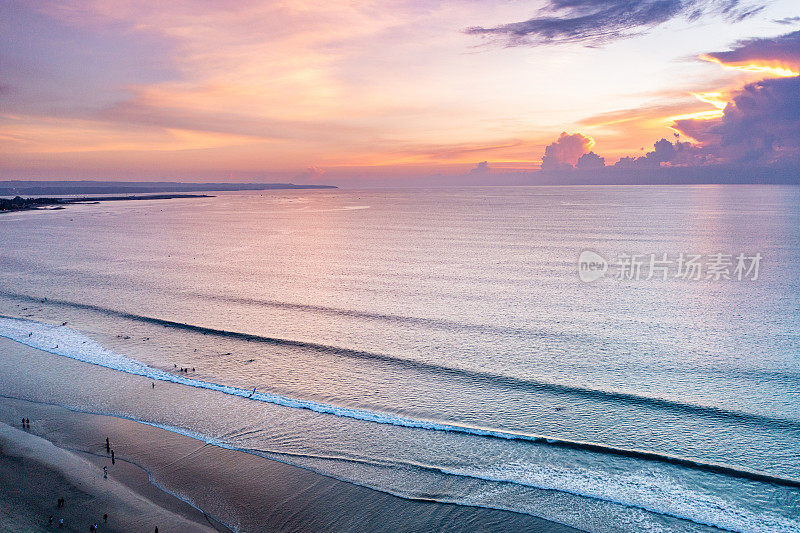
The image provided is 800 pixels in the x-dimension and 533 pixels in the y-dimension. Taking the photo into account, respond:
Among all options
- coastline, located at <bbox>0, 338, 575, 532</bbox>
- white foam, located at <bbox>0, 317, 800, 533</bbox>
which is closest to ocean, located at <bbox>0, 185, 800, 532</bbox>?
white foam, located at <bbox>0, 317, 800, 533</bbox>

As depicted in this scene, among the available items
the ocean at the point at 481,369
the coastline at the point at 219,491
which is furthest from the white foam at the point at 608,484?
the coastline at the point at 219,491

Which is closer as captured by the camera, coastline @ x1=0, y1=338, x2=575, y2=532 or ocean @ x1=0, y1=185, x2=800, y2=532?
coastline @ x1=0, y1=338, x2=575, y2=532

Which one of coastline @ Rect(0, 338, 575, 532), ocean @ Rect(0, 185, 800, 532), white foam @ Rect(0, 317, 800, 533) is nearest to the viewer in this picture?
coastline @ Rect(0, 338, 575, 532)

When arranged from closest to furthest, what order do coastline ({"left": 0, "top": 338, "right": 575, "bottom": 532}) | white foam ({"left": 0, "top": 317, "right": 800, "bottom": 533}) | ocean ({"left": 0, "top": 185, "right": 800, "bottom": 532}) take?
1. coastline ({"left": 0, "top": 338, "right": 575, "bottom": 532})
2. white foam ({"left": 0, "top": 317, "right": 800, "bottom": 533})
3. ocean ({"left": 0, "top": 185, "right": 800, "bottom": 532})

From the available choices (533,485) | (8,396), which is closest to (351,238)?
(8,396)

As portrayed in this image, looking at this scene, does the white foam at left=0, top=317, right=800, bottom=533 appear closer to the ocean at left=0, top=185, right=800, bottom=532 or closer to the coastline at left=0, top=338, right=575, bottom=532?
the ocean at left=0, top=185, right=800, bottom=532

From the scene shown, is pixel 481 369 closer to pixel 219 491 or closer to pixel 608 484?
pixel 608 484
